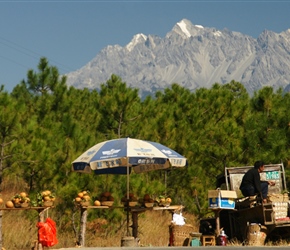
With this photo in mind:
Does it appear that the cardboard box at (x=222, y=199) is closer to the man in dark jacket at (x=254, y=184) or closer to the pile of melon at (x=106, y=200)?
the man in dark jacket at (x=254, y=184)

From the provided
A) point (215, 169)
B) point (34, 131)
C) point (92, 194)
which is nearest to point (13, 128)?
point (34, 131)

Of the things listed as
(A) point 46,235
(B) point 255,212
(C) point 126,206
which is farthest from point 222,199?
(A) point 46,235

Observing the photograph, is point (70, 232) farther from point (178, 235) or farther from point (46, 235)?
point (46, 235)

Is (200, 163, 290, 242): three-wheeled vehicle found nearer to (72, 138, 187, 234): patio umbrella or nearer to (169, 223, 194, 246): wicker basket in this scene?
(169, 223, 194, 246): wicker basket

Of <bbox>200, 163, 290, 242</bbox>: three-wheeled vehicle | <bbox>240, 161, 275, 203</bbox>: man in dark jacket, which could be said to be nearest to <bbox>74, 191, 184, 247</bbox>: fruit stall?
<bbox>200, 163, 290, 242</bbox>: three-wheeled vehicle

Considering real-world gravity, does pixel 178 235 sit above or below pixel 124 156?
below

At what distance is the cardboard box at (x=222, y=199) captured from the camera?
1912 centimetres

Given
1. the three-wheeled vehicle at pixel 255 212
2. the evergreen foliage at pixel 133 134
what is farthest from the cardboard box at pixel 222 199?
the evergreen foliage at pixel 133 134

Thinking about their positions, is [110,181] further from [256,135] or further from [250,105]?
[250,105]

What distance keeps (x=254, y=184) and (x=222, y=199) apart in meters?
0.89

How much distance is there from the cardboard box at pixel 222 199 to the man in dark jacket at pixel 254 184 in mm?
378

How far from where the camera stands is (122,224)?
24.3 meters

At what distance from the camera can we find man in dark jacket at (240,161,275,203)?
18712 millimetres

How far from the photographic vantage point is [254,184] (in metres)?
18.8
